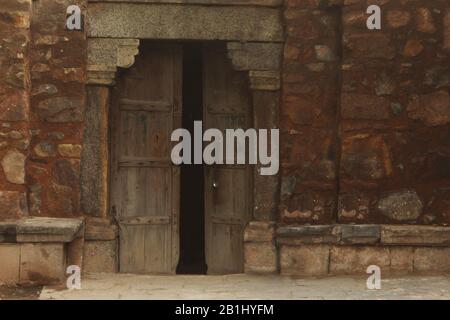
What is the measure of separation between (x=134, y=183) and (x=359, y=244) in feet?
6.95

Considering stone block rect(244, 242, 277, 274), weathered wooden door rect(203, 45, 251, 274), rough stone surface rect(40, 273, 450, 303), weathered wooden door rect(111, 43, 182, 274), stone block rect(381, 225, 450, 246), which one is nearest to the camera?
rough stone surface rect(40, 273, 450, 303)

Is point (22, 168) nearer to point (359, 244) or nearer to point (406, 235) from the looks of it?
point (359, 244)

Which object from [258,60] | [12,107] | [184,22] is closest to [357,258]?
[258,60]

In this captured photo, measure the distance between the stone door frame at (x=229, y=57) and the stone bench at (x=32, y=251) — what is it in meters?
Result: 0.63

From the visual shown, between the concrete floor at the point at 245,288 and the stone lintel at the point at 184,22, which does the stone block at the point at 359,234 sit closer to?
the concrete floor at the point at 245,288

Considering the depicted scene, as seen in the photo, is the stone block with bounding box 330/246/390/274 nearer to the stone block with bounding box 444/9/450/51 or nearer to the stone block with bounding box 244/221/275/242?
the stone block with bounding box 244/221/275/242

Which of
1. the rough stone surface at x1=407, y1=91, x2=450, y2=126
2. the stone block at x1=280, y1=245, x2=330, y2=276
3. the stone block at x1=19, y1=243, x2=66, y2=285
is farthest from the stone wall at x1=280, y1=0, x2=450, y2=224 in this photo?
the stone block at x1=19, y1=243, x2=66, y2=285

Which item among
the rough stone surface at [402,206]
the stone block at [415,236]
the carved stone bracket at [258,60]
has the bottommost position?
the stone block at [415,236]

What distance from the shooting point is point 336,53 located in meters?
5.63

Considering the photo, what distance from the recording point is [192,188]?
735 cm

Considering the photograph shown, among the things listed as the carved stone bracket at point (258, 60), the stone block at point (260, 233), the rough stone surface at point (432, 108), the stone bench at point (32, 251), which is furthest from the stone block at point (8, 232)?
the rough stone surface at point (432, 108)

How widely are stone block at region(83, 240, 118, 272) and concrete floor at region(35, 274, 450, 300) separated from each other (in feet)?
0.28

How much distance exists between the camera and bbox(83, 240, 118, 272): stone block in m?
5.57

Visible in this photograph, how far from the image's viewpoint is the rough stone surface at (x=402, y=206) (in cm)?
551
